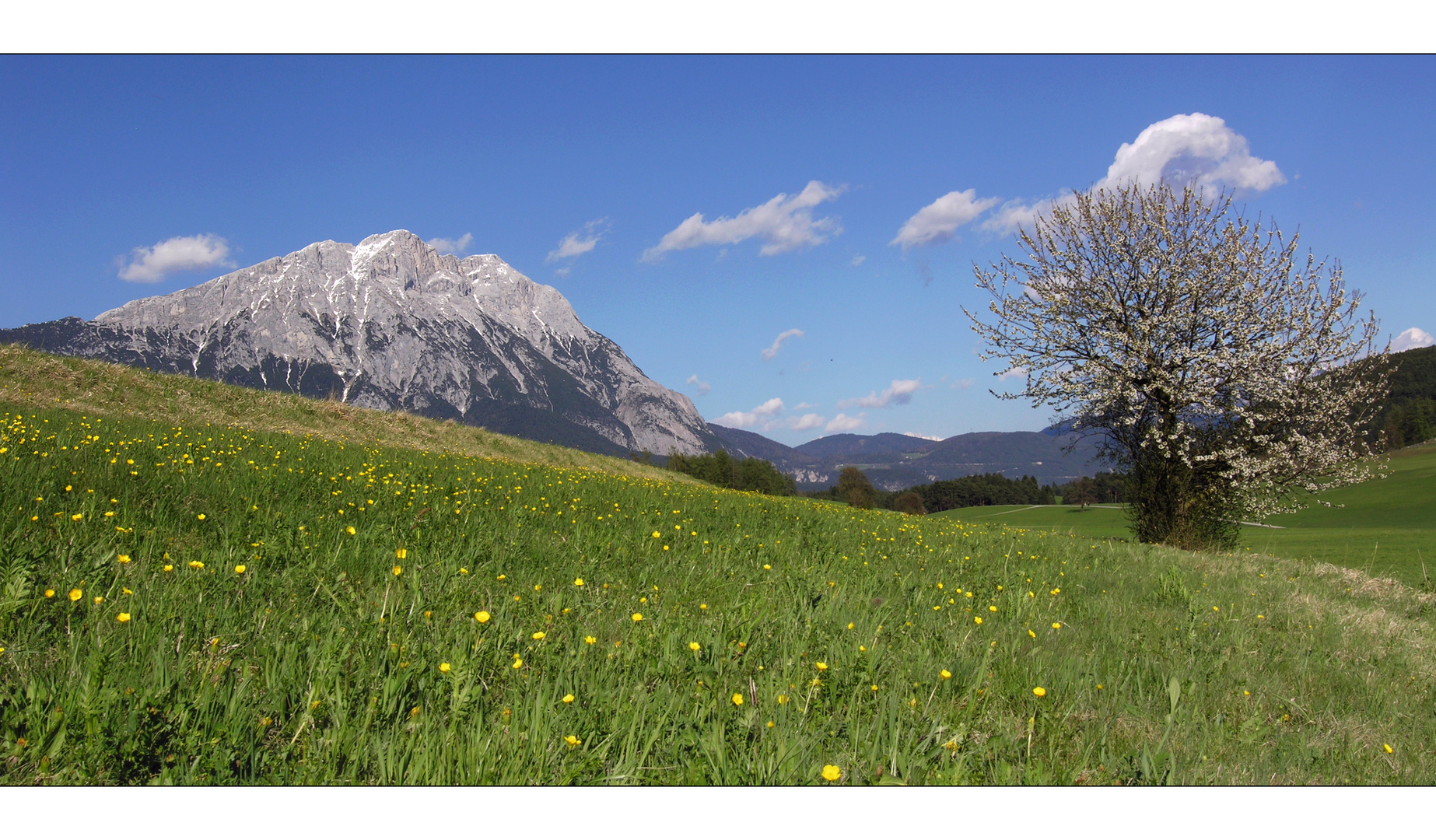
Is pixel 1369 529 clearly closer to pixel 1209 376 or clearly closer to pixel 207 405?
pixel 1209 376

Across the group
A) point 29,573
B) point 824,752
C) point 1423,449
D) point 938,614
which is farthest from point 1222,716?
→ point 1423,449

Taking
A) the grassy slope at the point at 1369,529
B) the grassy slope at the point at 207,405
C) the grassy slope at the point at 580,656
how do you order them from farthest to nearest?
the grassy slope at the point at 207,405 → the grassy slope at the point at 1369,529 → the grassy slope at the point at 580,656

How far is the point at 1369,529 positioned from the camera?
2617 cm

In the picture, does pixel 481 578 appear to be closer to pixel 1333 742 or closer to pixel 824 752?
pixel 824 752

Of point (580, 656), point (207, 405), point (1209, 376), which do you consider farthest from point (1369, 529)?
point (207, 405)

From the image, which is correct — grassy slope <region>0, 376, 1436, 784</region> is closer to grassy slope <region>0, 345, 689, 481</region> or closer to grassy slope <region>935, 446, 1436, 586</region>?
grassy slope <region>935, 446, 1436, 586</region>

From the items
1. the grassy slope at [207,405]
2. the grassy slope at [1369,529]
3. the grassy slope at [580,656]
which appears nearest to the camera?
the grassy slope at [580,656]

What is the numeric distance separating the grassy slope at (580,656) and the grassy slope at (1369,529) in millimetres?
10029

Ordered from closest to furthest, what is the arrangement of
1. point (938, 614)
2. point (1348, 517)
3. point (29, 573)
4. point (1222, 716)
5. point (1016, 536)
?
point (29, 573) < point (1222, 716) < point (938, 614) < point (1016, 536) < point (1348, 517)

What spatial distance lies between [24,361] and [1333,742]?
25746mm

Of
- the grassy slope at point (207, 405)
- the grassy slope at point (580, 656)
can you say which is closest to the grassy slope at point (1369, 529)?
the grassy slope at point (580, 656)

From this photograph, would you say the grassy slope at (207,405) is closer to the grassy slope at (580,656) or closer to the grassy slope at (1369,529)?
the grassy slope at (580,656)

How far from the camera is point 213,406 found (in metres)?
19.1

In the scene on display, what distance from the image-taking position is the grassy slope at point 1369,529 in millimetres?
14898
